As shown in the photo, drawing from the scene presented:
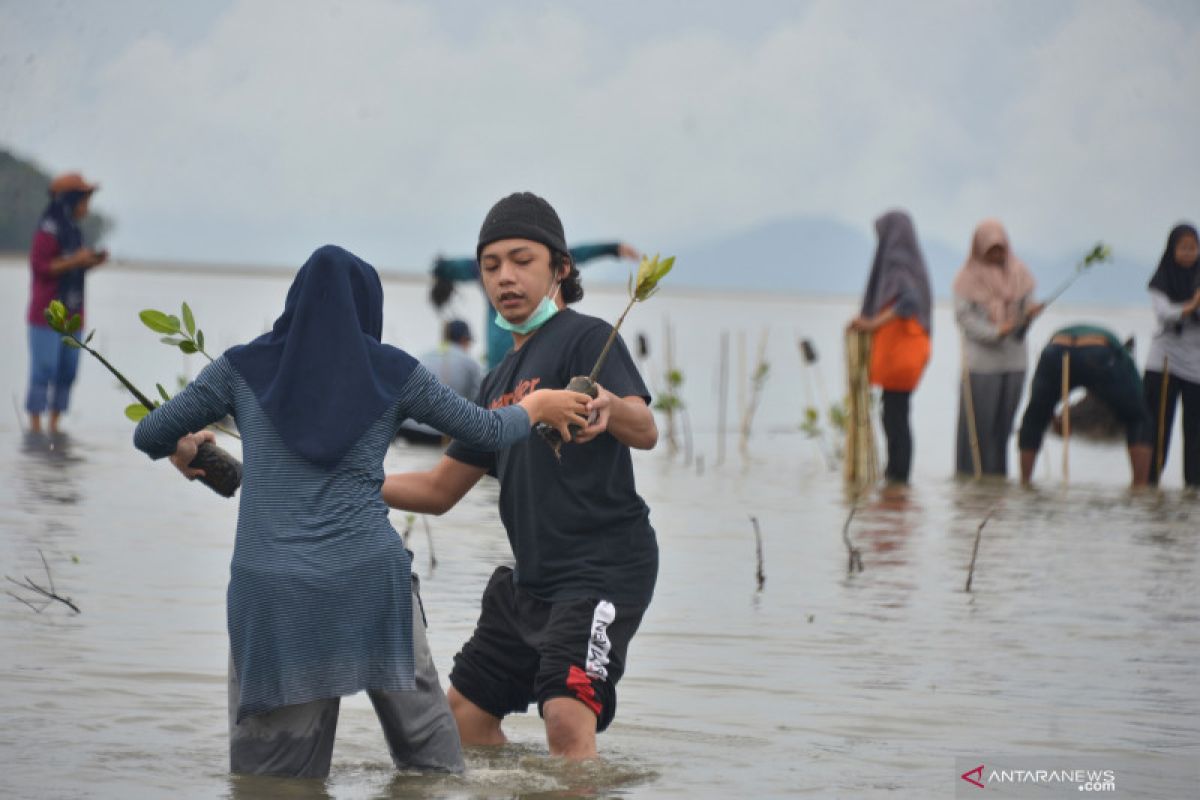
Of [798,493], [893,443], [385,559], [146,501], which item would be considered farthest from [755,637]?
[893,443]

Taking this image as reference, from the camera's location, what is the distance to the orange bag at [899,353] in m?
12.6

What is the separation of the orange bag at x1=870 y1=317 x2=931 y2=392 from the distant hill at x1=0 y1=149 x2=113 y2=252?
2431 inches

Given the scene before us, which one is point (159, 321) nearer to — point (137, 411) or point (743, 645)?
point (137, 411)

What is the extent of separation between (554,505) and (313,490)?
2.56ft

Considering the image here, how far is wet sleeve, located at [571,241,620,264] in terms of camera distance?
11.3 meters

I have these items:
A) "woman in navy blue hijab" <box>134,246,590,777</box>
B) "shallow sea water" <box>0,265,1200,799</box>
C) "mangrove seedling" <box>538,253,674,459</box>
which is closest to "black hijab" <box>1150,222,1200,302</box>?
"shallow sea water" <box>0,265,1200,799</box>

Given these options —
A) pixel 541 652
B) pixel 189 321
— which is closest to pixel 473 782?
pixel 541 652

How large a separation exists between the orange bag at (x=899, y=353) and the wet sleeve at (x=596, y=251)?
7.60ft

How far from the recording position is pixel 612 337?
454cm

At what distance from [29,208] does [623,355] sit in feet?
326

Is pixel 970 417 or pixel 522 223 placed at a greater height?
pixel 522 223

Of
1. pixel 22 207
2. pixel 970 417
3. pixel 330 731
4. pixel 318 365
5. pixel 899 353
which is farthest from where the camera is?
pixel 22 207

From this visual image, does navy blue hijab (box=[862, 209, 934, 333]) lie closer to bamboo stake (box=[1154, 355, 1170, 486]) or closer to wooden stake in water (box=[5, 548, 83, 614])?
bamboo stake (box=[1154, 355, 1170, 486])

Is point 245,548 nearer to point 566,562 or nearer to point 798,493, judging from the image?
point 566,562
